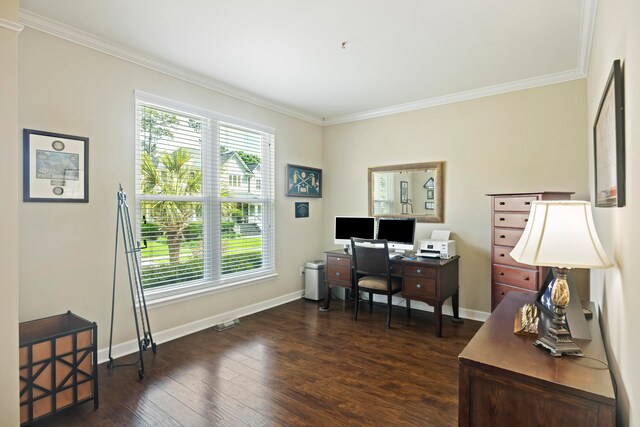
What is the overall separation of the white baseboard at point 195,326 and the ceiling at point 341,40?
250cm

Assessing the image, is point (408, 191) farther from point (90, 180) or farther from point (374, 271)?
point (90, 180)

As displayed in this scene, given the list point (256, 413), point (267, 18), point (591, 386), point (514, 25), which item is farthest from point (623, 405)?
point (267, 18)

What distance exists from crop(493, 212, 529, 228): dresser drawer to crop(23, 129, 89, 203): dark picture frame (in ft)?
12.2

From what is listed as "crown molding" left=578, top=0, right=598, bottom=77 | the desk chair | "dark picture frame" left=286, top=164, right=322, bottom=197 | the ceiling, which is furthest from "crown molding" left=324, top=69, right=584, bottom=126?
the desk chair

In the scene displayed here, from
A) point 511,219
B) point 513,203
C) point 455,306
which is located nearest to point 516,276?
point 511,219

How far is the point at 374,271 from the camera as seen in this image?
380cm

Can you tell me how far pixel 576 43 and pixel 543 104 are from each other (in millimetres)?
787

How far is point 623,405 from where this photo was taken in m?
1.14

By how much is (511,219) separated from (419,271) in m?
1.02

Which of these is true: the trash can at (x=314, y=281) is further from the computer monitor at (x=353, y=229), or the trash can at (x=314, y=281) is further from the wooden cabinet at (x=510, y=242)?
the wooden cabinet at (x=510, y=242)

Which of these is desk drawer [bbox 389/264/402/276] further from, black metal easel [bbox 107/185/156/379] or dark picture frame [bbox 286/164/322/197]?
black metal easel [bbox 107/185/156/379]

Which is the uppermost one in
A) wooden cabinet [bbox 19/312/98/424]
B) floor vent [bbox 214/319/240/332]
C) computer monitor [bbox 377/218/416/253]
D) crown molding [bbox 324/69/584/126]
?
crown molding [bbox 324/69/584/126]

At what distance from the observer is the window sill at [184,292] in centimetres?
319

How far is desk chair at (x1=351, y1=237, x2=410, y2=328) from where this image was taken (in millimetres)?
3701
